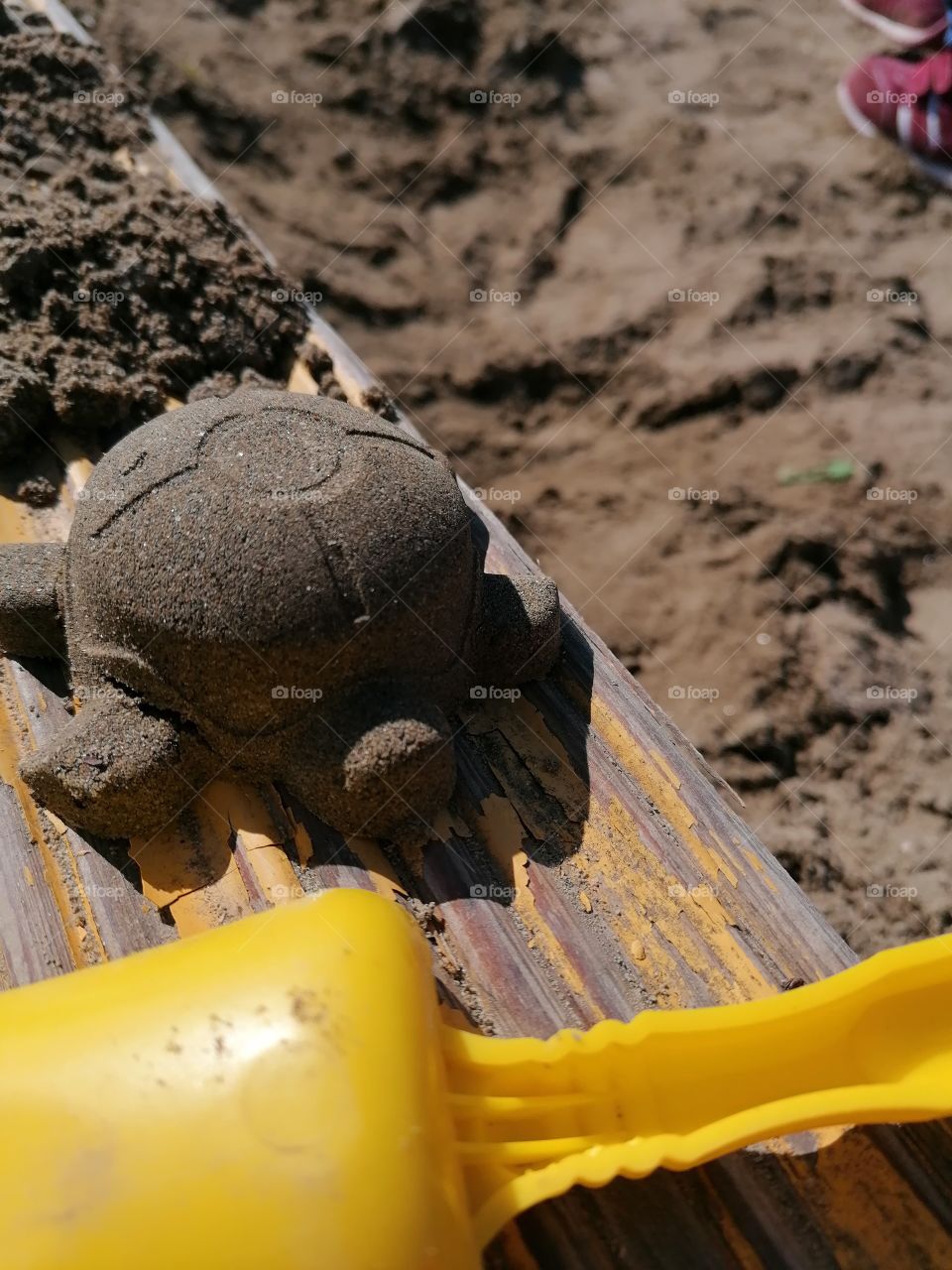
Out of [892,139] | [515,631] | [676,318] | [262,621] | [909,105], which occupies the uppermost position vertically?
[909,105]

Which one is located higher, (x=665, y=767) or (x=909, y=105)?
(x=909, y=105)

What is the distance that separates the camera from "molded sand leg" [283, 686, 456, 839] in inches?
76.6

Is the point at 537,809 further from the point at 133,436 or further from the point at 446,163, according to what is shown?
the point at 446,163

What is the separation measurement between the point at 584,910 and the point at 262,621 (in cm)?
88

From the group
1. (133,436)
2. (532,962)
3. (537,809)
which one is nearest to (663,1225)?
(532,962)

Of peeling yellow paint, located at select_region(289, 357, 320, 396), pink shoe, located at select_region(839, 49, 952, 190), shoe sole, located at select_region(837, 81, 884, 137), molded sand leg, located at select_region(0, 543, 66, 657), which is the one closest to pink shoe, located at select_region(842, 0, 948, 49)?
Result: pink shoe, located at select_region(839, 49, 952, 190)

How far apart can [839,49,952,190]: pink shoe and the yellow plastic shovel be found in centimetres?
429

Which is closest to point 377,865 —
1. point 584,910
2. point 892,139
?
point 584,910

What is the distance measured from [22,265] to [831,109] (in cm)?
397

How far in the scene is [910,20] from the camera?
16.3ft

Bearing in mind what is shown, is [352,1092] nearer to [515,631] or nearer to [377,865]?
[377,865]

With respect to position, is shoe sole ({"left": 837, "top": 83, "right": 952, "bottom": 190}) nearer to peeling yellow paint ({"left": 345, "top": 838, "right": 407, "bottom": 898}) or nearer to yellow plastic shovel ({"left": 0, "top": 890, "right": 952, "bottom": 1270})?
yellow plastic shovel ({"left": 0, "top": 890, "right": 952, "bottom": 1270})

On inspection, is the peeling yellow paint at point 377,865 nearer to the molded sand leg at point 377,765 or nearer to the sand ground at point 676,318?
the molded sand leg at point 377,765

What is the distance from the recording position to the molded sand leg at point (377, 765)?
1945 mm
